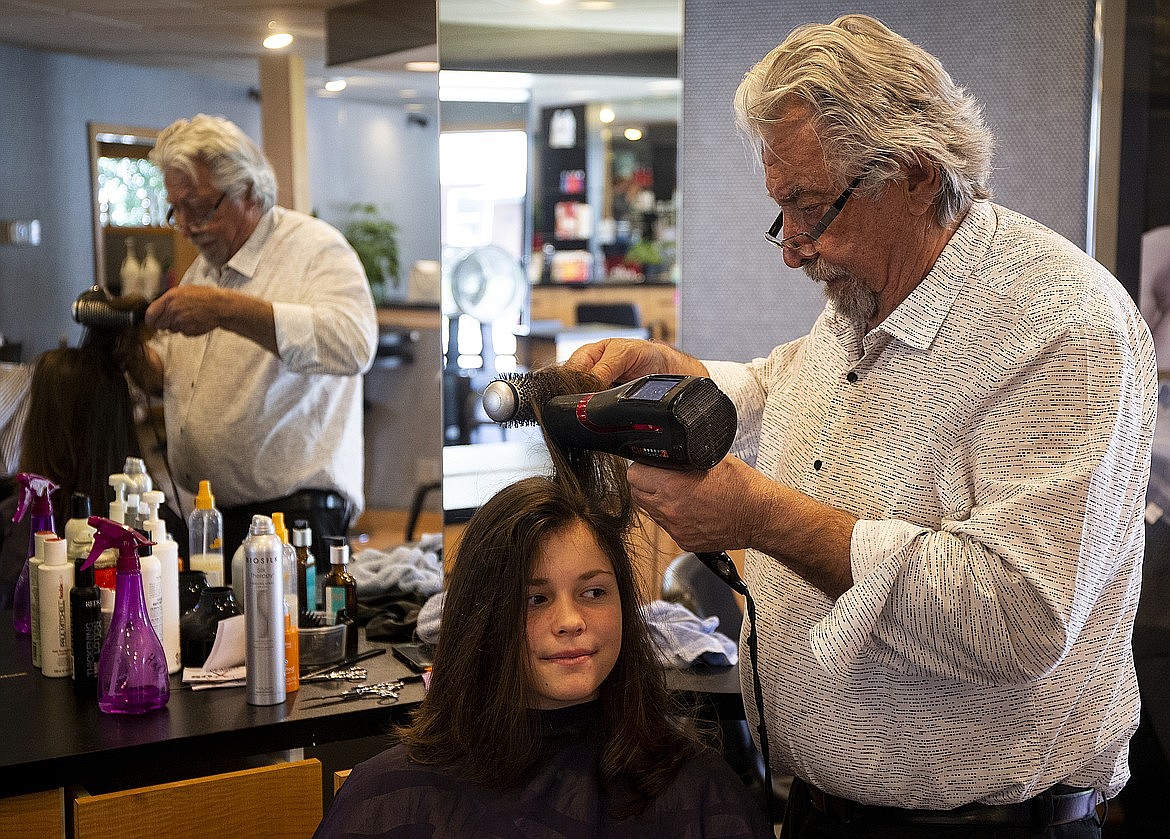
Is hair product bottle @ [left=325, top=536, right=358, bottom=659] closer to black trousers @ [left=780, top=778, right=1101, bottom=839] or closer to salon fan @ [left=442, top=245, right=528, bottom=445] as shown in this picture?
salon fan @ [left=442, top=245, right=528, bottom=445]

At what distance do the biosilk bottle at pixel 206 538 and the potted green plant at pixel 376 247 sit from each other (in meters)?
0.55

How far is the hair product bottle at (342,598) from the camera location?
2092mm

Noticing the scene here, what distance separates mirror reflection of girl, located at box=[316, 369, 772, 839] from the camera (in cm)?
154

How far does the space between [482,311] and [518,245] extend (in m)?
0.20

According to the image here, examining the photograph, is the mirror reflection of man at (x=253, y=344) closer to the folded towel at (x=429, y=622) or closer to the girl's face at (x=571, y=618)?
the folded towel at (x=429, y=622)

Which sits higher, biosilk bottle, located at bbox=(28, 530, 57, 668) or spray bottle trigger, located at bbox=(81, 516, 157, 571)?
spray bottle trigger, located at bbox=(81, 516, 157, 571)

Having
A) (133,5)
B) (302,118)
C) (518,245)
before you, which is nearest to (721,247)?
(518,245)

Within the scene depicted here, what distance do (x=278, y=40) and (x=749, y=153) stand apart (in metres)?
1.03

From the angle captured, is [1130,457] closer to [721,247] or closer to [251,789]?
[251,789]

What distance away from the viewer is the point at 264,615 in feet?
5.88

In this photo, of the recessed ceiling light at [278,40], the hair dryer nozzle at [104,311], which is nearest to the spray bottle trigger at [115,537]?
the hair dryer nozzle at [104,311]

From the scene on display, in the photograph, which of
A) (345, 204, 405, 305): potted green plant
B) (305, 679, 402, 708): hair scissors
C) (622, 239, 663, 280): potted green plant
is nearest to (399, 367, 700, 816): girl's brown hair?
(305, 679, 402, 708): hair scissors

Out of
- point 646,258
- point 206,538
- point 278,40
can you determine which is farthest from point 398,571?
point 646,258

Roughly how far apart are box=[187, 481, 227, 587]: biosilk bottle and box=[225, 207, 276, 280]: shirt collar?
0.45 m
